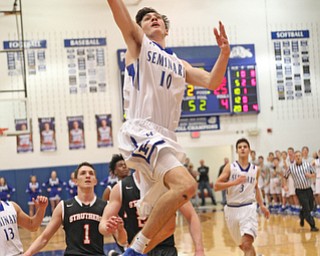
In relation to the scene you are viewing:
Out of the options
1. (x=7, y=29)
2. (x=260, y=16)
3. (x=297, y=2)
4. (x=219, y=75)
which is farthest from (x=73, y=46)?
(x=219, y=75)

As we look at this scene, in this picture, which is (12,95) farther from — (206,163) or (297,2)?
(297,2)

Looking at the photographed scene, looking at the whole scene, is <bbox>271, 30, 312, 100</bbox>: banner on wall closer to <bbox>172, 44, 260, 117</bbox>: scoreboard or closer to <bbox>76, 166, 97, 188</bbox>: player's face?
<bbox>172, 44, 260, 117</bbox>: scoreboard

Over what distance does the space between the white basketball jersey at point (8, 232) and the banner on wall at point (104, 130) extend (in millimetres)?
15886

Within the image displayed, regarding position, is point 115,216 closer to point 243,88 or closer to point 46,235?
point 46,235

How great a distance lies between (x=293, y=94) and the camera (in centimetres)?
2292

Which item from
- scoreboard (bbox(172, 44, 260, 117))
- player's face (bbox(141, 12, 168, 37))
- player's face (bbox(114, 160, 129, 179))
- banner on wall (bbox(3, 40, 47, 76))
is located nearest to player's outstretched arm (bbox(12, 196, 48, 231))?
player's face (bbox(114, 160, 129, 179))

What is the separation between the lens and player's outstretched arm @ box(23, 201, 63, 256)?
5.89 metres

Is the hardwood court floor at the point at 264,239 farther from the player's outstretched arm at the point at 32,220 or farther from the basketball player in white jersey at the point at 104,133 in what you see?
the player's outstretched arm at the point at 32,220

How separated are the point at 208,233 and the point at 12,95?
9.09 m

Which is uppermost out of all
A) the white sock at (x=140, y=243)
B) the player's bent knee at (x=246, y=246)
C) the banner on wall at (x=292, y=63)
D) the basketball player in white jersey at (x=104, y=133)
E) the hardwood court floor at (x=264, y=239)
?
the banner on wall at (x=292, y=63)

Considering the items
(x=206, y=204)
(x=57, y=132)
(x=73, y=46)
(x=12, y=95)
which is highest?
(x=73, y=46)

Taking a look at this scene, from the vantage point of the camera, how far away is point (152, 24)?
4.66m

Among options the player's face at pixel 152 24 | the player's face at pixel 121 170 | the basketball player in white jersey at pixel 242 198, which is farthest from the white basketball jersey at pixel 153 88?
the basketball player in white jersey at pixel 242 198

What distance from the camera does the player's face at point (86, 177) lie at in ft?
20.6
